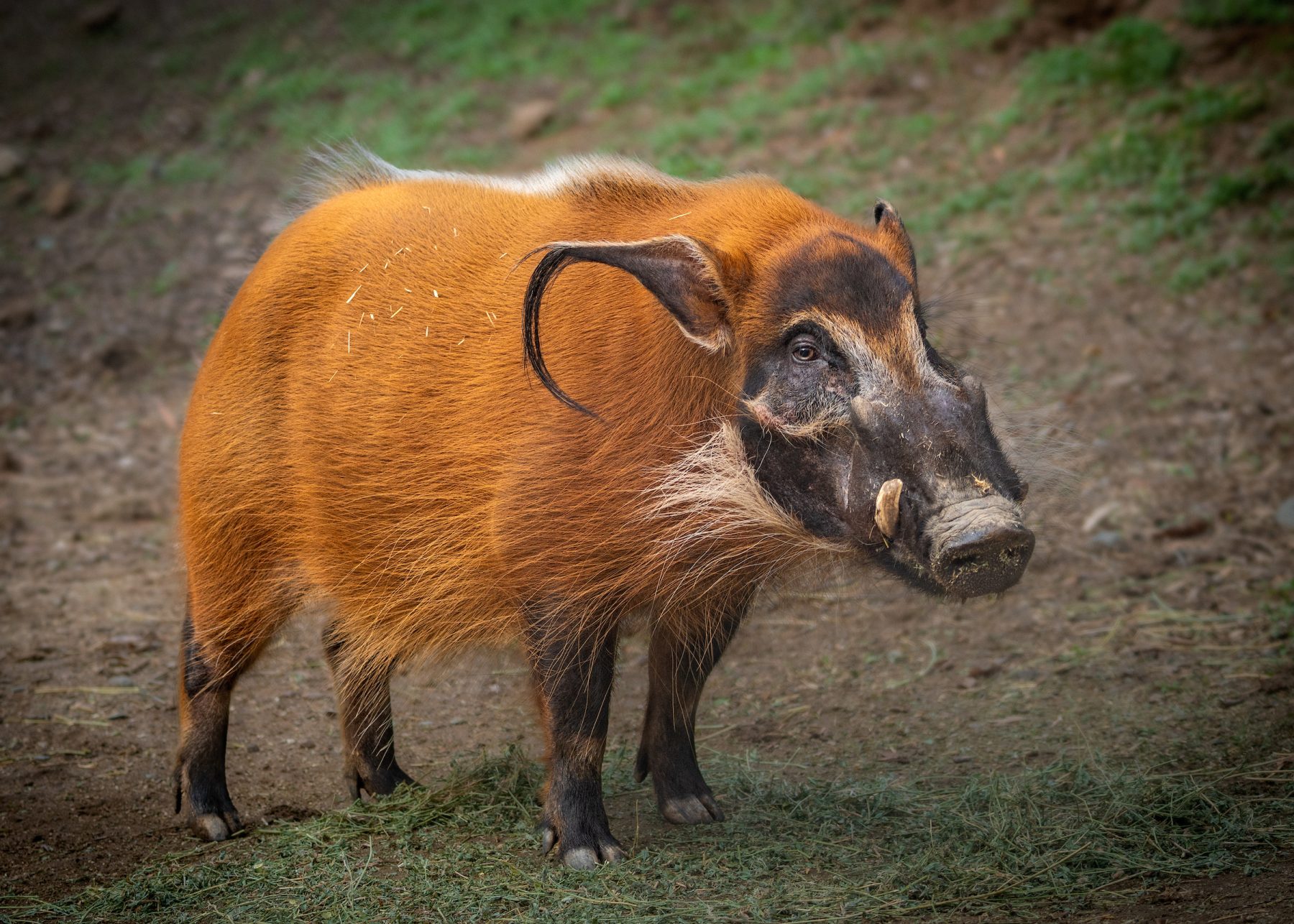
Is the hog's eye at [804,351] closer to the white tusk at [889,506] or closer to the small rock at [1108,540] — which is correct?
the white tusk at [889,506]

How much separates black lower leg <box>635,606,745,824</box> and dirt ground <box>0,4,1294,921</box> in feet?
0.96

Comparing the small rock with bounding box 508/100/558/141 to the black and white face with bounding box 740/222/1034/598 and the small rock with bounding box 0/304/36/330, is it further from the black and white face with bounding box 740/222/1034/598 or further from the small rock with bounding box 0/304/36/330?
the black and white face with bounding box 740/222/1034/598

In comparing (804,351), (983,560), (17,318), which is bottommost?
(17,318)

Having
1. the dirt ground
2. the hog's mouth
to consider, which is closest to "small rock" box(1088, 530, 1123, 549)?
the dirt ground

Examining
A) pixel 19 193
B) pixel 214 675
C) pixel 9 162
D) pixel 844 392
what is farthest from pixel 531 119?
pixel 844 392

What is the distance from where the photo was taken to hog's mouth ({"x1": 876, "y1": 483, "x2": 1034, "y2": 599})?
291cm

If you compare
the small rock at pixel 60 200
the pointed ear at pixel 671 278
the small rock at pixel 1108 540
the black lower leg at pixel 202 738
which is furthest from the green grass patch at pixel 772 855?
the small rock at pixel 60 200

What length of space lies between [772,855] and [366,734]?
1.39 m

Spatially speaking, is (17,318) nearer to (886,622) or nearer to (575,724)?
(886,622)

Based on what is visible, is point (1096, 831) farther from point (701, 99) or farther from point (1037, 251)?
point (701, 99)

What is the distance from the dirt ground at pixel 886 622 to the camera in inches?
168

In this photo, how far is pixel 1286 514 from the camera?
577 centimetres

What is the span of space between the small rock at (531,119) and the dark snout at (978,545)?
7.29 metres

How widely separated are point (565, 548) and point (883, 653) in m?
2.24
